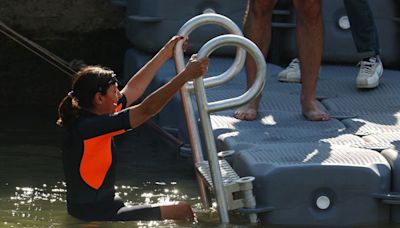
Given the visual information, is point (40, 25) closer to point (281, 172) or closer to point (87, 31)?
point (87, 31)

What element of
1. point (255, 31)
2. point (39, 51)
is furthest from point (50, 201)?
point (39, 51)

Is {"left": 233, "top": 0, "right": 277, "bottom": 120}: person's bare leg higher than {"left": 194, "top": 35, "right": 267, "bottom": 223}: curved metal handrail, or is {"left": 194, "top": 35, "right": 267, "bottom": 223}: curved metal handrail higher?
{"left": 233, "top": 0, "right": 277, "bottom": 120}: person's bare leg

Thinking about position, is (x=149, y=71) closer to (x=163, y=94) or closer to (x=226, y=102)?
(x=226, y=102)

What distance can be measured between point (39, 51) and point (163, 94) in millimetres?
4463

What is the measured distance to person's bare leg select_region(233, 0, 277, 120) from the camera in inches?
263

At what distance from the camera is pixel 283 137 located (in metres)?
6.25

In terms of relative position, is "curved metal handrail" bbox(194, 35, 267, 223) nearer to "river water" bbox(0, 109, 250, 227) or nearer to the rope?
"river water" bbox(0, 109, 250, 227)

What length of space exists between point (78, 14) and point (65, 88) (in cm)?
63

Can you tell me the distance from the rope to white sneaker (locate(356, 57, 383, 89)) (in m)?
2.58

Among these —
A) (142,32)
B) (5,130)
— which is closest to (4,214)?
(5,130)

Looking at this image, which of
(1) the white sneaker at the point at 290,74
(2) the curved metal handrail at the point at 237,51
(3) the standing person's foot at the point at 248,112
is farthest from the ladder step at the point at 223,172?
(1) the white sneaker at the point at 290,74

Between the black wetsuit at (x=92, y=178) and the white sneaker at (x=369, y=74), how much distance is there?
7.41 ft

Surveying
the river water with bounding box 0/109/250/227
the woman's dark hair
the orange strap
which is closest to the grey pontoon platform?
the river water with bounding box 0/109/250/227

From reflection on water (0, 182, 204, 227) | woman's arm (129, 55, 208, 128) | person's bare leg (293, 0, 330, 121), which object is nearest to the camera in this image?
woman's arm (129, 55, 208, 128)
